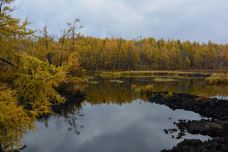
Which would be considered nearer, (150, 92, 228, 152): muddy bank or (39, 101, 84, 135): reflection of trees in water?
(150, 92, 228, 152): muddy bank

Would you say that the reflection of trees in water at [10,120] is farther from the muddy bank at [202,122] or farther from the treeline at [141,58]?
the treeline at [141,58]

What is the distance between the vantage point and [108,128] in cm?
3312

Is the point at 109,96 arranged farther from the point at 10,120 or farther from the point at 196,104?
the point at 10,120

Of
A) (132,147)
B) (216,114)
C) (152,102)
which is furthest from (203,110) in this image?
(132,147)

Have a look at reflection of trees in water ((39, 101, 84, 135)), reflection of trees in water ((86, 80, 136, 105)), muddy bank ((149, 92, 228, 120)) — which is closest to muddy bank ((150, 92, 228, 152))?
muddy bank ((149, 92, 228, 120))

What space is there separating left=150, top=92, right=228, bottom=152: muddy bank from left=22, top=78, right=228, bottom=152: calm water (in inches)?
51.8

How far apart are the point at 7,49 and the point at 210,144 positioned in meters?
15.1

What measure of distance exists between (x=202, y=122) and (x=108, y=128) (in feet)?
29.8

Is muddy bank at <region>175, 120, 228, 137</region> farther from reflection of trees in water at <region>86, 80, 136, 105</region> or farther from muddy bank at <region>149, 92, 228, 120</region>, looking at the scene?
reflection of trees in water at <region>86, 80, 136, 105</region>

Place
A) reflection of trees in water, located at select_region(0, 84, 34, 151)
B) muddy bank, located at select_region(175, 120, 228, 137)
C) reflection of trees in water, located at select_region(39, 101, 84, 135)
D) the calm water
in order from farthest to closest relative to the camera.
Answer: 1. reflection of trees in water, located at select_region(39, 101, 84, 135)
2. muddy bank, located at select_region(175, 120, 228, 137)
3. the calm water
4. reflection of trees in water, located at select_region(0, 84, 34, 151)

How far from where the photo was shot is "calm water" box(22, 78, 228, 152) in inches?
1047

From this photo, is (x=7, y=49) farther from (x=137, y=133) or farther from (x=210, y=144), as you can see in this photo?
(x=137, y=133)

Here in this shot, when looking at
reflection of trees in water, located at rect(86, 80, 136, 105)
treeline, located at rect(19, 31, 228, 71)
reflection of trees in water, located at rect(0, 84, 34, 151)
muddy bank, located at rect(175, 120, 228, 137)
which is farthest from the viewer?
treeline, located at rect(19, 31, 228, 71)

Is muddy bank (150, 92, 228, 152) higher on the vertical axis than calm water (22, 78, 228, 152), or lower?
higher
